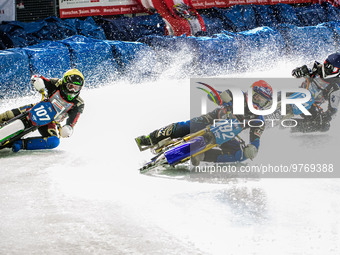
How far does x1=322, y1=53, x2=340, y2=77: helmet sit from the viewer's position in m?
6.05

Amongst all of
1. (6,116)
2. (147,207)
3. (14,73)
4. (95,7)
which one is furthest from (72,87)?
(95,7)

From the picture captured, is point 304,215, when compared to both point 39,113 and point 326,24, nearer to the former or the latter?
point 39,113

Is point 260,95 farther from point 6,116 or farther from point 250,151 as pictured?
point 6,116

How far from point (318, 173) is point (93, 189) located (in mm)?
1809

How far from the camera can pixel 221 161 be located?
489 centimetres

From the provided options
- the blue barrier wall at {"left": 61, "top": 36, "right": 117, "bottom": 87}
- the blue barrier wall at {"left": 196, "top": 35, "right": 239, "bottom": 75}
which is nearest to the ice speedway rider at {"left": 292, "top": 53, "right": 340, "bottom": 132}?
the blue barrier wall at {"left": 61, "top": 36, "right": 117, "bottom": 87}

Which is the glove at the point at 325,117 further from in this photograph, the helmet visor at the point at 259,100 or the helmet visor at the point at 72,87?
the helmet visor at the point at 72,87

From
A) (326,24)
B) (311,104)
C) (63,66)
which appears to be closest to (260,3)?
(326,24)

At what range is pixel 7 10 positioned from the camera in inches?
409

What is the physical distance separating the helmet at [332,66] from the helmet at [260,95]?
A: 1512 mm

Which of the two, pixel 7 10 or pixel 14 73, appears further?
pixel 7 10

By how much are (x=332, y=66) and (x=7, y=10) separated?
6.48 metres

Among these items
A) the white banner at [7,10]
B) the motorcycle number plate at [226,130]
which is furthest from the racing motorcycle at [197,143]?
the white banner at [7,10]

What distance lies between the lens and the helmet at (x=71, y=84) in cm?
579
